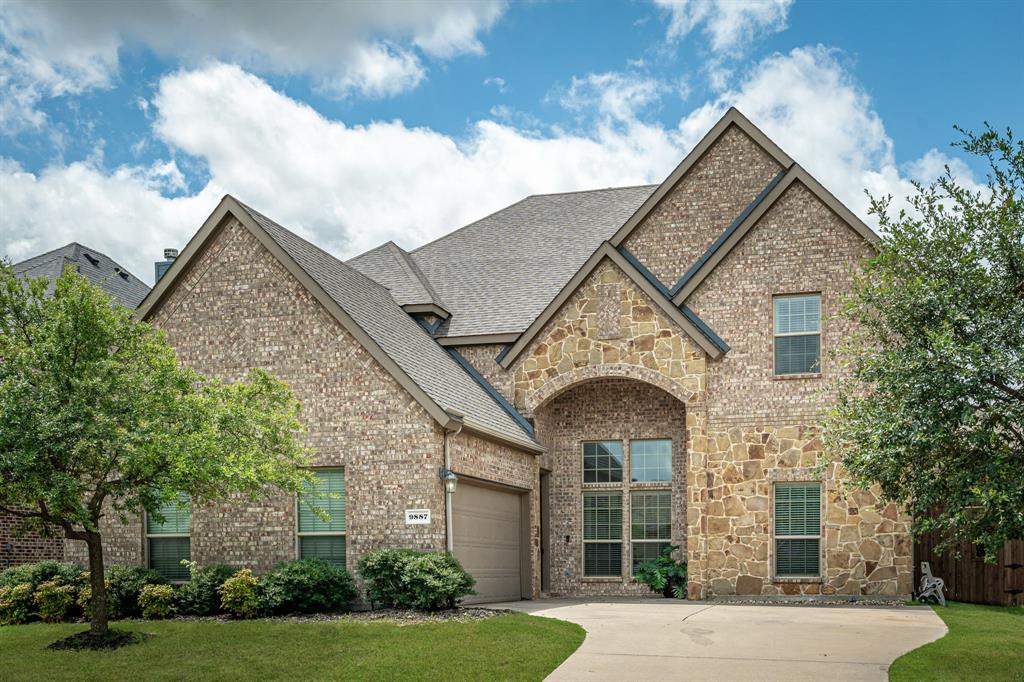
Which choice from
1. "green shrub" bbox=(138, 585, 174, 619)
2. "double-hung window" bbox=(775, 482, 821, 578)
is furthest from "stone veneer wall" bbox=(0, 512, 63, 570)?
"double-hung window" bbox=(775, 482, 821, 578)

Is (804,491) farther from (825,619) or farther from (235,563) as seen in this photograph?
(235,563)

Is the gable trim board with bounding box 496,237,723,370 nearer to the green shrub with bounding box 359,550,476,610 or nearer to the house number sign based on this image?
the house number sign

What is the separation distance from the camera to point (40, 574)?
58.2ft

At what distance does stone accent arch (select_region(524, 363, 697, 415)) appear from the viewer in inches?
847

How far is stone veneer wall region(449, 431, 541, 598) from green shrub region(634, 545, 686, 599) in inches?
89.1

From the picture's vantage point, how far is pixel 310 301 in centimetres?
1875

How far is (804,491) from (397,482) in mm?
8512

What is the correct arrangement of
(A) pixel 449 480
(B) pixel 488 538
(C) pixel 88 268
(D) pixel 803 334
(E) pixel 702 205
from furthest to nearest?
1. (C) pixel 88 268
2. (E) pixel 702 205
3. (D) pixel 803 334
4. (B) pixel 488 538
5. (A) pixel 449 480

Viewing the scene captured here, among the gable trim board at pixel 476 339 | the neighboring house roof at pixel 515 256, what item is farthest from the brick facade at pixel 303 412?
the neighboring house roof at pixel 515 256

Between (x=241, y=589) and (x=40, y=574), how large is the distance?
3859mm

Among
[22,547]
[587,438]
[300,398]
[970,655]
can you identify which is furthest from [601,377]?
[22,547]

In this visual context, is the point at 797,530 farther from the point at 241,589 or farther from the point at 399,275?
the point at 241,589

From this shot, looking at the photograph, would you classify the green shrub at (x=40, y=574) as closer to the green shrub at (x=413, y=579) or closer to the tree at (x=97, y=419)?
the tree at (x=97, y=419)

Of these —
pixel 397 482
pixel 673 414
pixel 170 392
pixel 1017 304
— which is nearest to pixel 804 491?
pixel 673 414
